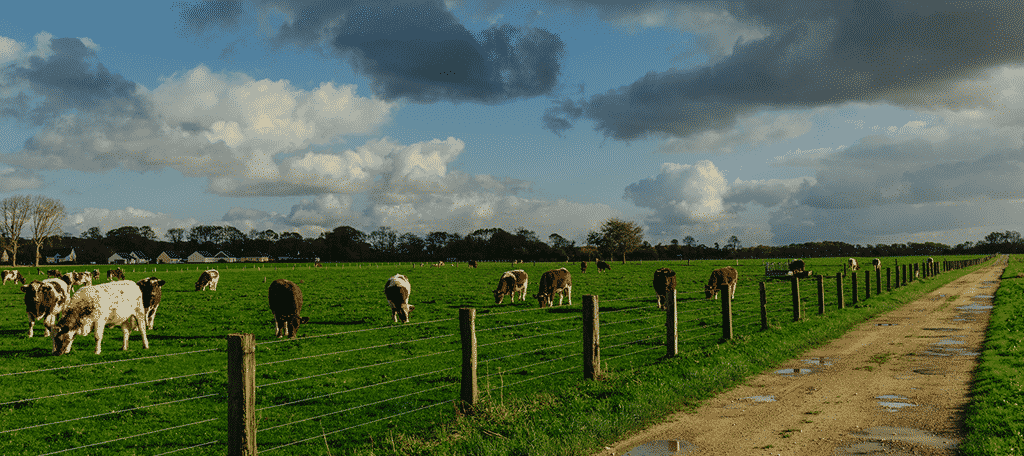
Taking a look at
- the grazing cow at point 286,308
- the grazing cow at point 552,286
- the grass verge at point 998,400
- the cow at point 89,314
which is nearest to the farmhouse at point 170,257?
the grazing cow at point 552,286

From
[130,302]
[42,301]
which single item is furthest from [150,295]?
[130,302]

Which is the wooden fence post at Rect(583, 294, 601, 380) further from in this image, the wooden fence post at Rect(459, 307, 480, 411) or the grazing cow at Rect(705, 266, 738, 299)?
the grazing cow at Rect(705, 266, 738, 299)

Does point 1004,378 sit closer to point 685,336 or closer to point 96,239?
point 685,336

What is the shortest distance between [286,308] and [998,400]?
18679 millimetres

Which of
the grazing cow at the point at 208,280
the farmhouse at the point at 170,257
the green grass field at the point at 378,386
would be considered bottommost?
the green grass field at the point at 378,386

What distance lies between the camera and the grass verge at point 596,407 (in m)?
6.75

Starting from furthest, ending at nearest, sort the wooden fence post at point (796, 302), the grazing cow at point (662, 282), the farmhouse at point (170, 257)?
the farmhouse at point (170, 257) → the grazing cow at point (662, 282) → the wooden fence post at point (796, 302)

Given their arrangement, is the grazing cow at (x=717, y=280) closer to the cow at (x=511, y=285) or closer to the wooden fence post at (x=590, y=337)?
the cow at (x=511, y=285)

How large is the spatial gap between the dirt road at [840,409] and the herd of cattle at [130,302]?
3098mm

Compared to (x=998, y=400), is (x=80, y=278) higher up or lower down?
higher up

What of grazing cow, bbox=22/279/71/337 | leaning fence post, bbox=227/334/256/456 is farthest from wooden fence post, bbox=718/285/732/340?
grazing cow, bbox=22/279/71/337

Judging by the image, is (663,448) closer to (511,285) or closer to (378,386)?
(378,386)

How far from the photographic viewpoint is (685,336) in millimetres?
15977

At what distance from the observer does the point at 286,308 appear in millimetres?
19672
